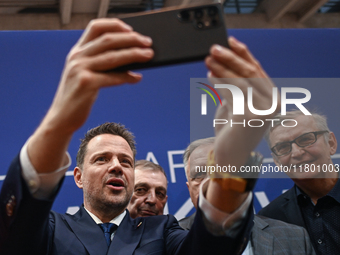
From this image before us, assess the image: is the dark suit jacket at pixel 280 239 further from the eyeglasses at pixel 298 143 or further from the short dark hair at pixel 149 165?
the short dark hair at pixel 149 165

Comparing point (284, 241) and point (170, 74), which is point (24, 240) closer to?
point (284, 241)

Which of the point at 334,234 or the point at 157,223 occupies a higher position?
the point at 157,223

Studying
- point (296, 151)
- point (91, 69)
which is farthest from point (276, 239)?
point (91, 69)

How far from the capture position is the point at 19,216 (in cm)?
80

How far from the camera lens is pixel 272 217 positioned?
1.89 m

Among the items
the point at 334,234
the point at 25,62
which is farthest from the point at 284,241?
the point at 25,62

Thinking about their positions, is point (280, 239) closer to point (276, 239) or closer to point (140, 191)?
point (276, 239)

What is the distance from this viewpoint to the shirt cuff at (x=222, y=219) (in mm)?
844

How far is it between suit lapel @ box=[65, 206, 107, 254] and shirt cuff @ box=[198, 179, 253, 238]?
1.70 ft

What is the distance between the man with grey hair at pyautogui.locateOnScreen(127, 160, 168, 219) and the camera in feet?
6.39

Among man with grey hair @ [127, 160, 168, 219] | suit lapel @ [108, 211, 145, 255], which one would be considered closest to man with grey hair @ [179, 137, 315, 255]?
man with grey hair @ [127, 160, 168, 219]

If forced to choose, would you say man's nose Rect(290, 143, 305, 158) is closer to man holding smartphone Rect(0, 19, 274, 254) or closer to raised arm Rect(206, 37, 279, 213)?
man holding smartphone Rect(0, 19, 274, 254)

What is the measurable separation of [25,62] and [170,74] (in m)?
0.88

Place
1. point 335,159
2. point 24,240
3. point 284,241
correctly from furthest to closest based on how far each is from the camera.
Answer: point 335,159, point 284,241, point 24,240
